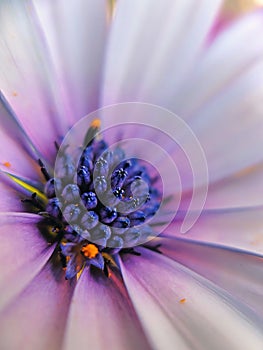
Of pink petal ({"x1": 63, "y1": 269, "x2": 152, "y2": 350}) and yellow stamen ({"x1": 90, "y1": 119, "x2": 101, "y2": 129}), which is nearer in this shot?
pink petal ({"x1": 63, "y1": 269, "x2": 152, "y2": 350})

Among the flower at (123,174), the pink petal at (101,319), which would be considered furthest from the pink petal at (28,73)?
the pink petal at (101,319)

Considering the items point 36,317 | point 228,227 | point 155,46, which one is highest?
point 155,46

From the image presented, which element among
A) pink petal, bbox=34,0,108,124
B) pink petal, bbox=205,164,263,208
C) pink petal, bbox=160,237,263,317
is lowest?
pink petal, bbox=160,237,263,317

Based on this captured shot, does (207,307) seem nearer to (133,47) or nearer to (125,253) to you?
(125,253)

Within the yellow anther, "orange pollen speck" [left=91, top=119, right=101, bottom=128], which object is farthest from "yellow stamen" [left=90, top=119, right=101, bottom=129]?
the yellow anther

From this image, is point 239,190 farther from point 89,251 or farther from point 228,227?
point 89,251

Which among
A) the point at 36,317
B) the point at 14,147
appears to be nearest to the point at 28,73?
the point at 14,147

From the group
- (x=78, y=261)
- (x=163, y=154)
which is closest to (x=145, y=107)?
(x=163, y=154)

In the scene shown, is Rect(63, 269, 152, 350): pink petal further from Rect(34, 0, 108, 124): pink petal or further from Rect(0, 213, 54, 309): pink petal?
Rect(34, 0, 108, 124): pink petal

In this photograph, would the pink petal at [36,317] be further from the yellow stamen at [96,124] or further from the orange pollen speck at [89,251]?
the yellow stamen at [96,124]
